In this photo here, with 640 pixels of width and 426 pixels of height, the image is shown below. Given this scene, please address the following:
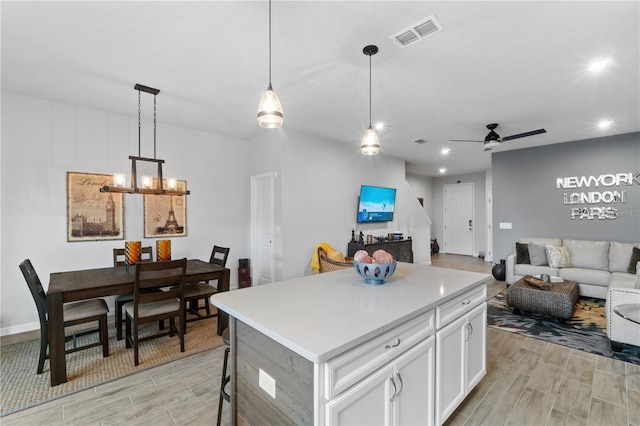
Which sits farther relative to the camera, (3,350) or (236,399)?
(3,350)

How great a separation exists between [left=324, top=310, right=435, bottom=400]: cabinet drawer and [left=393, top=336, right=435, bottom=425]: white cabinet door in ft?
0.22

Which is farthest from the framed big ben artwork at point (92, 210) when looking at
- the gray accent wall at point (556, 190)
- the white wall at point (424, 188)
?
the white wall at point (424, 188)

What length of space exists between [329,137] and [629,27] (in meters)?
3.73

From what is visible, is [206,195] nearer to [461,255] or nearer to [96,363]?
[96,363]

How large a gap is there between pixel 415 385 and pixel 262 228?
3.97 m

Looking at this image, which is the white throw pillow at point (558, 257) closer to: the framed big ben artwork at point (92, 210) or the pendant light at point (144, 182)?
the pendant light at point (144, 182)

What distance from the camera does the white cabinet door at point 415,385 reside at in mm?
1437

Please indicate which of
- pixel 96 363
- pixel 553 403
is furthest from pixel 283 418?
pixel 96 363

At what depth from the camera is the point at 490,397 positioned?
221cm

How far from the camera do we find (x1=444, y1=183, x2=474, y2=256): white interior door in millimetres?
9289

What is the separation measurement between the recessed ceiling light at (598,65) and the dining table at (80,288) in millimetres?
4296

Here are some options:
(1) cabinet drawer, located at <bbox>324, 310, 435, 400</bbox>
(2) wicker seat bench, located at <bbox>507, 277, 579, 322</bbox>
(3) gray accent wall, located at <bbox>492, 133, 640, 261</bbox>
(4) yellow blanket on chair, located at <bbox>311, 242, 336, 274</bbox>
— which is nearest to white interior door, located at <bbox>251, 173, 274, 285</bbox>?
(4) yellow blanket on chair, located at <bbox>311, 242, 336, 274</bbox>

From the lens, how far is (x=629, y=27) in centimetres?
217

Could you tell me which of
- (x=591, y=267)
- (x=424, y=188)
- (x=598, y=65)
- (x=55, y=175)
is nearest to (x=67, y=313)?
(x=55, y=175)
